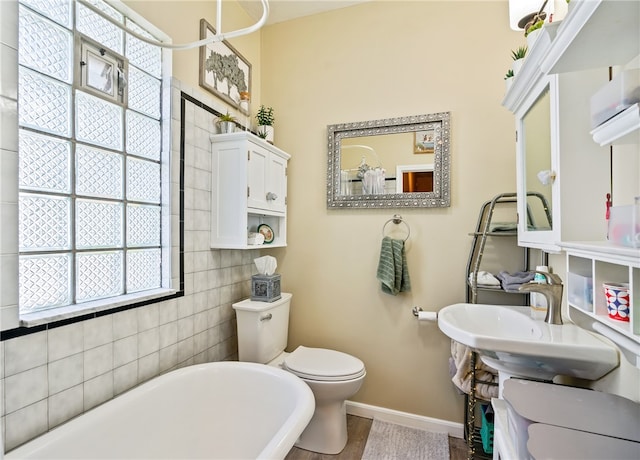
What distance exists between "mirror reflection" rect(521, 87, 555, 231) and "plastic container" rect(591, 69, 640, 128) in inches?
18.8

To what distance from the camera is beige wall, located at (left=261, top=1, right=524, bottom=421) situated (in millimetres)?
1945

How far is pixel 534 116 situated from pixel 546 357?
1044 millimetres

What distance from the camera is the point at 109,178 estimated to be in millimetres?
1394

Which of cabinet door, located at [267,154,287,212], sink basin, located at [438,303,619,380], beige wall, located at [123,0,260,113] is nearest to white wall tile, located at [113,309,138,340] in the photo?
cabinet door, located at [267,154,287,212]

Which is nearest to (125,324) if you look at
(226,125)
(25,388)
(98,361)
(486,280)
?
(98,361)

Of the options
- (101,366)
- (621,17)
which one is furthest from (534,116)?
(101,366)

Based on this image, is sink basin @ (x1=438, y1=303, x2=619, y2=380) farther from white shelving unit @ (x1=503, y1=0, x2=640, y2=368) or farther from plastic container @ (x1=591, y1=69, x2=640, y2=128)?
plastic container @ (x1=591, y1=69, x2=640, y2=128)

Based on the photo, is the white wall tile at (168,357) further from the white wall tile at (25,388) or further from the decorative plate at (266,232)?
the decorative plate at (266,232)

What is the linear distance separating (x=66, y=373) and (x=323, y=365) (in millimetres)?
1269

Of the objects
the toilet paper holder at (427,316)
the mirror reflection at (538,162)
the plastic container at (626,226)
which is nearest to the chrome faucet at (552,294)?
the mirror reflection at (538,162)

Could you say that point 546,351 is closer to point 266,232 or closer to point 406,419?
point 406,419

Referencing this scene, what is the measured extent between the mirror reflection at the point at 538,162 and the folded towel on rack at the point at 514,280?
0.35 metres

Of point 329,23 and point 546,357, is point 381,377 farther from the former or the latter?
point 329,23

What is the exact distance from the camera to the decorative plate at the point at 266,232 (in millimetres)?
2178
